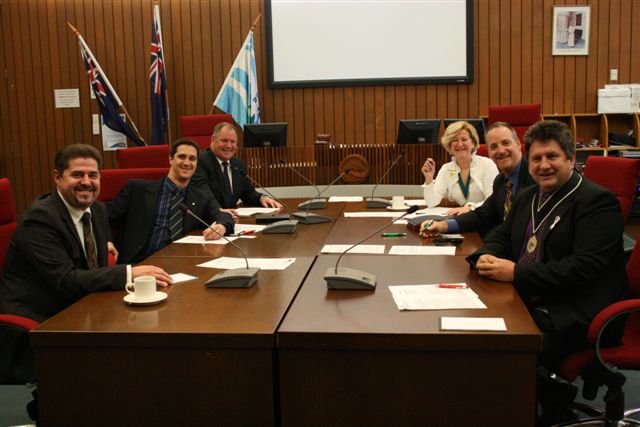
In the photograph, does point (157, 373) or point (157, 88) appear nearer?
point (157, 373)

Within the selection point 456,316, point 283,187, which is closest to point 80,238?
point 456,316

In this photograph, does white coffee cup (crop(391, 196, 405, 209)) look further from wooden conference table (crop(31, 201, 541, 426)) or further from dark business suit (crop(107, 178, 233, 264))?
wooden conference table (crop(31, 201, 541, 426))

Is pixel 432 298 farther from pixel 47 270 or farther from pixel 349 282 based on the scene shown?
pixel 47 270

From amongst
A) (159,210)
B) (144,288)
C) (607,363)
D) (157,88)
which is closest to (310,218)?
(159,210)

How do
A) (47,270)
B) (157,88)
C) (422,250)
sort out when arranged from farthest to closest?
(157,88)
(422,250)
(47,270)

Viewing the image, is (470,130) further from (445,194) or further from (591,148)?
(591,148)

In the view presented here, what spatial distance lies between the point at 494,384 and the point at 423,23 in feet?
21.4

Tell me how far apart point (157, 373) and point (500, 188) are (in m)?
2.34

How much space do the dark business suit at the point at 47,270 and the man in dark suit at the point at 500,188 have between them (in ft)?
5.75

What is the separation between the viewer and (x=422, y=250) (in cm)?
299

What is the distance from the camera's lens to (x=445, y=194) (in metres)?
4.76

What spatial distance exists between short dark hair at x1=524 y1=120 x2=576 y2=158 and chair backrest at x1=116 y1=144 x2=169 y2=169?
2541 mm

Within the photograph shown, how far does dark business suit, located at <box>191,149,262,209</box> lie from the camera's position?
5.00 meters

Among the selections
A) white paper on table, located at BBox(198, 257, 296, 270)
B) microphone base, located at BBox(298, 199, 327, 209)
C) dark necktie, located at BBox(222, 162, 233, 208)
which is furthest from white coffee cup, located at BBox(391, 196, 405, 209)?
white paper on table, located at BBox(198, 257, 296, 270)
